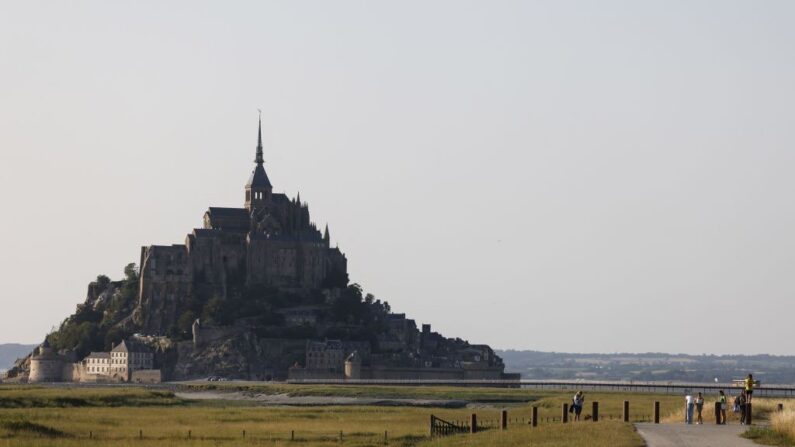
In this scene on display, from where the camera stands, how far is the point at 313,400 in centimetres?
13962

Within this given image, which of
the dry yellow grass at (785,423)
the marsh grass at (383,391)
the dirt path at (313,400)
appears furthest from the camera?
the marsh grass at (383,391)

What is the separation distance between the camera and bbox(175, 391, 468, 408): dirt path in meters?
129

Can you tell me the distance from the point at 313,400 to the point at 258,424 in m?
48.0

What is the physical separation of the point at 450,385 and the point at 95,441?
113356 millimetres

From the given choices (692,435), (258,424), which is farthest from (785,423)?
(258,424)

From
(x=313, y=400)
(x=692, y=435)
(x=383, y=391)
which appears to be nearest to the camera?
(x=692, y=435)

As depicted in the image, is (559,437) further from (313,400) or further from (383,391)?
(383,391)

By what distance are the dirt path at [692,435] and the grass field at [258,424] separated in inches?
32.8

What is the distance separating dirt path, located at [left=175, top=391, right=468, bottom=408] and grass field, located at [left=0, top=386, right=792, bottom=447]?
11.3 ft

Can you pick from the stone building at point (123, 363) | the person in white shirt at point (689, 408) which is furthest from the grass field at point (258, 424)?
the stone building at point (123, 363)

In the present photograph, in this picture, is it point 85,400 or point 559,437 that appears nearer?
point 559,437

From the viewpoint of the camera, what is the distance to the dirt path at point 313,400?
424ft

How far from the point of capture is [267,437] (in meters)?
78.1

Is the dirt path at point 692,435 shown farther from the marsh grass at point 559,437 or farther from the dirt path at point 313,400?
the dirt path at point 313,400
